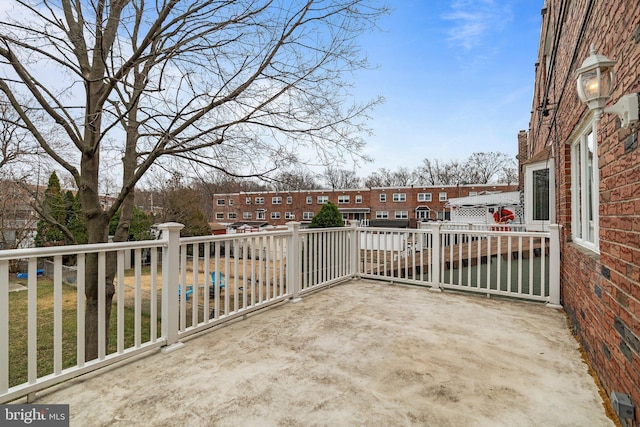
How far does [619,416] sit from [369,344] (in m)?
1.58

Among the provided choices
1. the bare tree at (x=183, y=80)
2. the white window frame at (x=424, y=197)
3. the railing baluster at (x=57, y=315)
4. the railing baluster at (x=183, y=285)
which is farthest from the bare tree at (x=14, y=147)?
the white window frame at (x=424, y=197)

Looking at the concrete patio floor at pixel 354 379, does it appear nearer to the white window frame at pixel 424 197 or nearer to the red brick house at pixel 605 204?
the red brick house at pixel 605 204

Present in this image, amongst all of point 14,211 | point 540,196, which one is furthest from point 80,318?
point 14,211

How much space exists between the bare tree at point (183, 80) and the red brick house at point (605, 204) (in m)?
2.40

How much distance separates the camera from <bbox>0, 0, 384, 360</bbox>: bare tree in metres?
3.47

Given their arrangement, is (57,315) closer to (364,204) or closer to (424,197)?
(424,197)

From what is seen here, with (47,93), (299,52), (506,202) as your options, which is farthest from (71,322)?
(506,202)

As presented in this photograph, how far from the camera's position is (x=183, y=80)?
3.81 meters

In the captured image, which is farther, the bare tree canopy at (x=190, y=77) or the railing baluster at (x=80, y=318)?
the bare tree canopy at (x=190, y=77)

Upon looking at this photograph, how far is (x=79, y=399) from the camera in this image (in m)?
1.90
